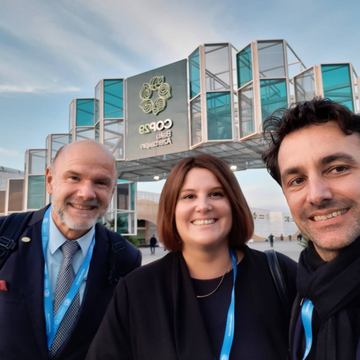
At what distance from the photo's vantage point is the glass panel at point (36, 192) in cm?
1948

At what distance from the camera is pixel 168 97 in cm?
1420

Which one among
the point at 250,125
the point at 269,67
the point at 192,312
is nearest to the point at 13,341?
the point at 192,312

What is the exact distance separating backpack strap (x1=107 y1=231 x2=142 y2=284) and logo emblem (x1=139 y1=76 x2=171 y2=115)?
1223 centimetres

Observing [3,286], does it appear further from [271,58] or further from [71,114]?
[71,114]

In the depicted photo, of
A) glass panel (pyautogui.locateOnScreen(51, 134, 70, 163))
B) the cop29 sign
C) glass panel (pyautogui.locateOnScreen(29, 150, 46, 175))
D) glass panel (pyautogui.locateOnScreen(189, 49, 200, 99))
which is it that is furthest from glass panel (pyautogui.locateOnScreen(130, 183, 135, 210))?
glass panel (pyautogui.locateOnScreen(189, 49, 200, 99))

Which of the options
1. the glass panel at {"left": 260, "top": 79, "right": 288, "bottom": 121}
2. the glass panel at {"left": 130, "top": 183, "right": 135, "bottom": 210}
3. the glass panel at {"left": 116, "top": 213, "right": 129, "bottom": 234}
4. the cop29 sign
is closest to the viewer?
the glass panel at {"left": 260, "top": 79, "right": 288, "bottom": 121}

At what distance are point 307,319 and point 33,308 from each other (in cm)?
185

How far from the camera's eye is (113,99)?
16.1 meters

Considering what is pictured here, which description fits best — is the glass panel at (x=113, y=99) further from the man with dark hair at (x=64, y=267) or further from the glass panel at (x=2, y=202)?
the man with dark hair at (x=64, y=267)


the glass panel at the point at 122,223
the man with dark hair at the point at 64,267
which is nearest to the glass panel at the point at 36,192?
the glass panel at the point at 122,223

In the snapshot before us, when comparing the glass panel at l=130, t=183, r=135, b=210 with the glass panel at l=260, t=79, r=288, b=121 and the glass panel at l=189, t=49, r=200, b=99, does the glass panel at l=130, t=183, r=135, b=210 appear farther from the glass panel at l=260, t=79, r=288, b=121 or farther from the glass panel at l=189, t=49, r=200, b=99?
the glass panel at l=260, t=79, r=288, b=121

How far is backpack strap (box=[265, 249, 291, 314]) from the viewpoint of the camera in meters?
1.88

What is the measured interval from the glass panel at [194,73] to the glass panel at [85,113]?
299 inches

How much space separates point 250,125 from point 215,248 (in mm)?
10299
